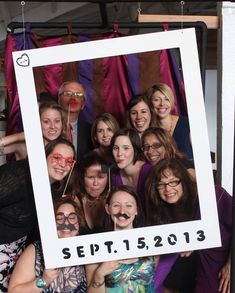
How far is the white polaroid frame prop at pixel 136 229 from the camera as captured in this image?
44.5 inches

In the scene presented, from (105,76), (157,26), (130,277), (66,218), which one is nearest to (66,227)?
(66,218)

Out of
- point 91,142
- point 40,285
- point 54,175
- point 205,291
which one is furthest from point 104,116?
point 205,291

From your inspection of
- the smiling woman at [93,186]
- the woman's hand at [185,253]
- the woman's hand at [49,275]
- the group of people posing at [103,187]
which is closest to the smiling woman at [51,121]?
the group of people posing at [103,187]

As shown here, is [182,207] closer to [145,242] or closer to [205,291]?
[145,242]

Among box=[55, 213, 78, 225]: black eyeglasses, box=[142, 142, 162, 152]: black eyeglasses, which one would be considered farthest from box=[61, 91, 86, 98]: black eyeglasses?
box=[55, 213, 78, 225]: black eyeglasses

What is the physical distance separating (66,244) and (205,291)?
475mm

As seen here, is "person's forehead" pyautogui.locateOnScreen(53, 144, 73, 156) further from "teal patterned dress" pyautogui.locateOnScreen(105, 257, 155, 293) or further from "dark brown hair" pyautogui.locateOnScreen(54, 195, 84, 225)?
"teal patterned dress" pyautogui.locateOnScreen(105, 257, 155, 293)

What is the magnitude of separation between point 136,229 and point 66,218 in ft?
0.64

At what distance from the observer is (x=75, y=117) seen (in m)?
1.24

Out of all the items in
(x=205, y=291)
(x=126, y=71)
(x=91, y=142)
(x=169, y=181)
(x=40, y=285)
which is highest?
(x=126, y=71)

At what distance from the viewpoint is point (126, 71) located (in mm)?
1279

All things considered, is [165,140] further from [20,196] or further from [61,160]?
[20,196]

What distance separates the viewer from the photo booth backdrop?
1232 millimetres

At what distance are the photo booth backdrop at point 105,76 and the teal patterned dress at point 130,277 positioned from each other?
1.35 ft
